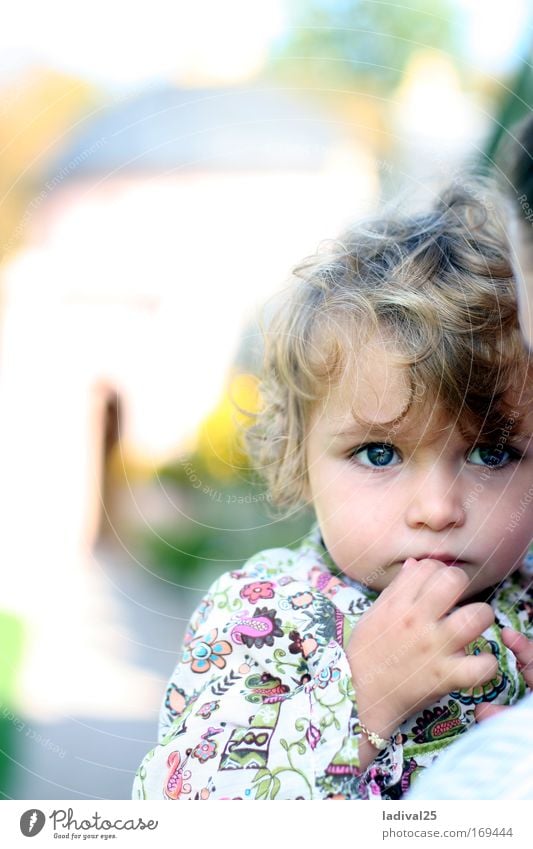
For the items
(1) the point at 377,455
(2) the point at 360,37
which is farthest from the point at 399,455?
(2) the point at 360,37

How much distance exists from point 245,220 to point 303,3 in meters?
0.18

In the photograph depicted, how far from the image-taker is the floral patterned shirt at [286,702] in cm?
61

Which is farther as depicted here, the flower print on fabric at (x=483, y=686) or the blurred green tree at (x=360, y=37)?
the blurred green tree at (x=360, y=37)

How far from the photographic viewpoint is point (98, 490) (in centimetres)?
86

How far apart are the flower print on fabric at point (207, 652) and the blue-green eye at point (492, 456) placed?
22 centimetres

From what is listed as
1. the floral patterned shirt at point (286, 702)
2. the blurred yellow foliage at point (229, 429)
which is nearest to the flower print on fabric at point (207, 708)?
the floral patterned shirt at point (286, 702)

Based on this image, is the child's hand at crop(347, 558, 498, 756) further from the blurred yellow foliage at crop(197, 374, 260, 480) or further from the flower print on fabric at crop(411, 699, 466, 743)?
the blurred yellow foliage at crop(197, 374, 260, 480)

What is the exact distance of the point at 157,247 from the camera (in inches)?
33.2

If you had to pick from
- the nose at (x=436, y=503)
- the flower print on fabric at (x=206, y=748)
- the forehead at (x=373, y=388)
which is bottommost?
the flower print on fabric at (x=206, y=748)

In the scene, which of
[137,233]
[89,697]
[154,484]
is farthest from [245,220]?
[89,697]

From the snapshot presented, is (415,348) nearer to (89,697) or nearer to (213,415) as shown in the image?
(213,415)

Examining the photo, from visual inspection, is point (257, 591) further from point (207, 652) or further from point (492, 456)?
point (492, 456)

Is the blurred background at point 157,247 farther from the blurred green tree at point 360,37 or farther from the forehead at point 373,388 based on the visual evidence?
the forehead at point 373,388

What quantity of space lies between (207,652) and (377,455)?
19 cm
